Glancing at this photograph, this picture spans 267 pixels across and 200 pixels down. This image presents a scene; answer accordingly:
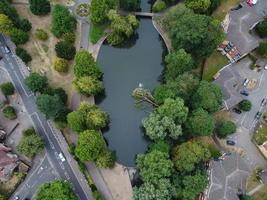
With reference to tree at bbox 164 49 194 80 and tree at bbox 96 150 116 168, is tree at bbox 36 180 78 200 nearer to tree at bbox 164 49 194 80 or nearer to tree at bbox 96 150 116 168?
tree at bbox 96 150 116 168

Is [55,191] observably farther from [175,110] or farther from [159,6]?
[159,6]

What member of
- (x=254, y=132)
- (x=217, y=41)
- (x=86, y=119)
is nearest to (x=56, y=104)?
(x=86, y=119)

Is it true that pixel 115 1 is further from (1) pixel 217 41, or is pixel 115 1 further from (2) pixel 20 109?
(2) pixel 20 109

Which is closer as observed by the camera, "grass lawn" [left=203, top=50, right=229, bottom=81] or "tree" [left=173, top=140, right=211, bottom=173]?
"tree" [left=173, top=140, right=211, bottom=173]

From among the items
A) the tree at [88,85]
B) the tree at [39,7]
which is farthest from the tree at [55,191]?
the tree at [39,7]

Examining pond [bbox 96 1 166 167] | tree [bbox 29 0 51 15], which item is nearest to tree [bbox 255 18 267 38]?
pond [bbox 96 1 166 167]
